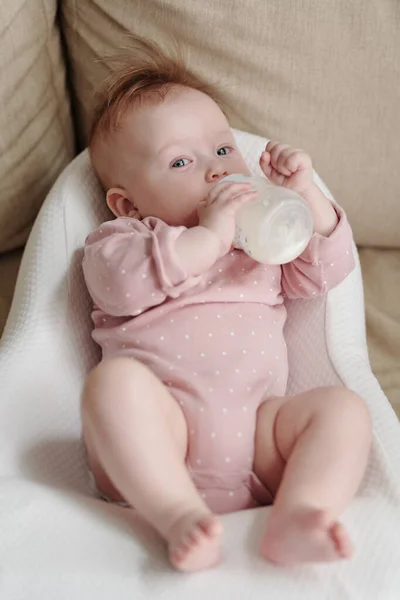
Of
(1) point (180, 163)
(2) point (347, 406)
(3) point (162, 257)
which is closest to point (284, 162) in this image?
(1) point (180, 163)

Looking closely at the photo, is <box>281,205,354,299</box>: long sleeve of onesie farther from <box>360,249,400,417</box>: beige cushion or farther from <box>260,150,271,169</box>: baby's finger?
<box>360,249,400,417</box>: beige cushion

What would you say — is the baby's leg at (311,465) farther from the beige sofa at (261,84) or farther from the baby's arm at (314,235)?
the beige sofa at (261,84)

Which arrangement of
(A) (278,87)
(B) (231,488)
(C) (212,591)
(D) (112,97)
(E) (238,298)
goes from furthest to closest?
(A) (278,87), (D) (112,97), (E) (238,298), (B) (231,488), (C) (212,591)

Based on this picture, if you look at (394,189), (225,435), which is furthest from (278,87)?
(225,435)

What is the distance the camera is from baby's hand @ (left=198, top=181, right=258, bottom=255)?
2.92 ft

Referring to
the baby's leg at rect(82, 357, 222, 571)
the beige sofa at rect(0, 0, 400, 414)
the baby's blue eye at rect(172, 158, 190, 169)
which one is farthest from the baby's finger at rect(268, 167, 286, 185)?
the baby's leg at rect(82, 357, 222, 571)

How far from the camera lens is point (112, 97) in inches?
43.1

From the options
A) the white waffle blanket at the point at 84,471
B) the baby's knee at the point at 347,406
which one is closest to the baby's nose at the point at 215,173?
the white waffle blanket at the point at 84,471

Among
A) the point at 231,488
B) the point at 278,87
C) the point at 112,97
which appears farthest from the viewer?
the point at 278,87

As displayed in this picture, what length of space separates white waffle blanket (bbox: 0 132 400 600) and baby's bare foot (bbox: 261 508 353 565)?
0.02 metres

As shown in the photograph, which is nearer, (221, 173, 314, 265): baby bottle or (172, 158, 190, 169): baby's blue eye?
(221, 173, 314, 265): baby bottle

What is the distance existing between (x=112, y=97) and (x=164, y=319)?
36 cm

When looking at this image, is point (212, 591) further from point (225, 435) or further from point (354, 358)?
point (354, 358)

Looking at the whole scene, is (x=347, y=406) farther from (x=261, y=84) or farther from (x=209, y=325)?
(x=261, y=84)
